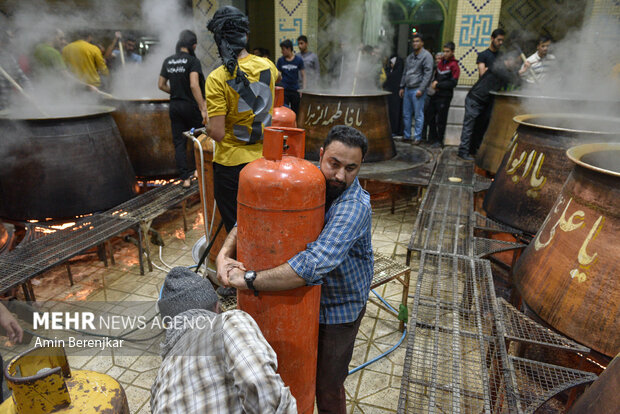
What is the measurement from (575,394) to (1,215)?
6186mm

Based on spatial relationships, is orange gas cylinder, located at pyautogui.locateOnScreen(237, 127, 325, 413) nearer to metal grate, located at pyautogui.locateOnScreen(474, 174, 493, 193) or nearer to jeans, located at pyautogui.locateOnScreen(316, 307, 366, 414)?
jeans, located at pyautogui.locateOnScreen(316, 307, 366, 414)

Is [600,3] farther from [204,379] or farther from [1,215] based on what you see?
[1,215]

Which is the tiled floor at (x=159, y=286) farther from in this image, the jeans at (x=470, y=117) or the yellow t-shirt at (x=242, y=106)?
the yellow t-shirt at (x=242, y=106)

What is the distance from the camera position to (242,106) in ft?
10.9

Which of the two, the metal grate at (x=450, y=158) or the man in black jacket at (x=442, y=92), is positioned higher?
the man in black jacket at (x=442, y=92)

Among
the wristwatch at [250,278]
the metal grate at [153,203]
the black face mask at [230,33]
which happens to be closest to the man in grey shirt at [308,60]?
the metal grate at [153,203]

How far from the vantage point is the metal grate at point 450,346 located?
234cm

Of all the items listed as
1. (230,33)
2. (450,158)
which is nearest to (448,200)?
(450,158)

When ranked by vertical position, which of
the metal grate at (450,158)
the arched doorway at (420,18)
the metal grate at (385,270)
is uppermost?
the arched doorway at (420,18)

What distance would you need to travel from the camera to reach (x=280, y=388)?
4.08 ft

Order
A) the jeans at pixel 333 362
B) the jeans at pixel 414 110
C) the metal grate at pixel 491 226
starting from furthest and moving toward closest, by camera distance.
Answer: the jeans at pixel 414 110
the metal grate at pixel 491 226
the jeans at pixel 333 362

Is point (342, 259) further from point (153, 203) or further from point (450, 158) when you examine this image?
point (450, 158)

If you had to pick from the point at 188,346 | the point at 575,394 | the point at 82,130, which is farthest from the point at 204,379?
the point at 82,130

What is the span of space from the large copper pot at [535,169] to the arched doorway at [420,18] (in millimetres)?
10547
